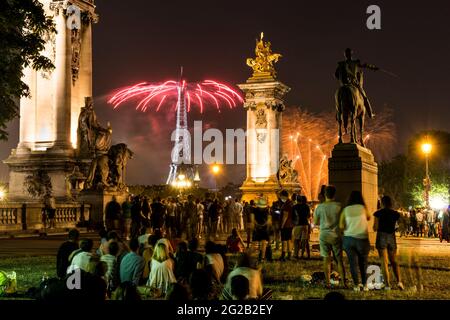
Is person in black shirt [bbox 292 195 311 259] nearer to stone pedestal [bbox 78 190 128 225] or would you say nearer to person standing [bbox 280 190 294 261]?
person standing [bbox 280 190 294 261]

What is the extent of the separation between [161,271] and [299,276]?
4.56 m

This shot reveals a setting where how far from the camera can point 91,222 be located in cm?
3909

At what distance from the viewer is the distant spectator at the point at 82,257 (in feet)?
42.3

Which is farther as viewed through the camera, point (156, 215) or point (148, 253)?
point (156, 215)

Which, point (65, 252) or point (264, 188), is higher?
point (264, 188)

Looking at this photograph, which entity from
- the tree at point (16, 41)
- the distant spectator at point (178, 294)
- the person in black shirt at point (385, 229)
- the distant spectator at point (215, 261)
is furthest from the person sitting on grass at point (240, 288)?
the tree at point (16, 41)

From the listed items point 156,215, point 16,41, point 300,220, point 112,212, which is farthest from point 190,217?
point 300,220

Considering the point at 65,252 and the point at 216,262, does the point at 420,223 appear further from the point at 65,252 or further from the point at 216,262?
the point at 65,252

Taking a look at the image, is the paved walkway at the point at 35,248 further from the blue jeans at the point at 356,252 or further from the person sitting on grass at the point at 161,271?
the person sitting on grass at the point at 161,271

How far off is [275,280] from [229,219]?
22.3 m

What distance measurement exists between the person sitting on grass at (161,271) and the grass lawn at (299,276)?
1.98 metres

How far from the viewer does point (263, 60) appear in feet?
230

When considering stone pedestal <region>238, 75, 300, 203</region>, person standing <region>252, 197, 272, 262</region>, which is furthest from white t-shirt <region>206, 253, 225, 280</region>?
stone pedestal <region>238, 75, 300, 203</region>
